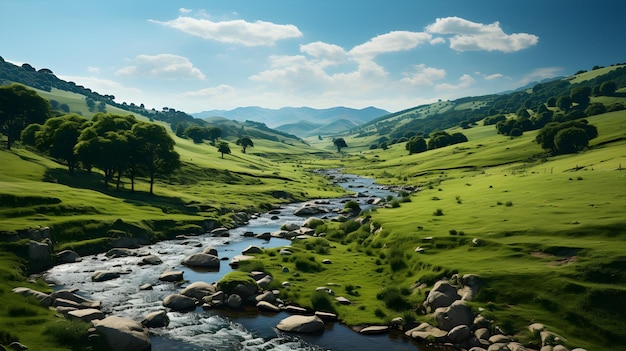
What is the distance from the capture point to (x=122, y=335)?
30141 mm

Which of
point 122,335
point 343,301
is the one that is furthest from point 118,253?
point 343,301

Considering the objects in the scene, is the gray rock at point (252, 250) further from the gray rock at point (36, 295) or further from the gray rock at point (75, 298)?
the gray rock at point (36, 295)

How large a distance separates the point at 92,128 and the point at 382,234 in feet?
241

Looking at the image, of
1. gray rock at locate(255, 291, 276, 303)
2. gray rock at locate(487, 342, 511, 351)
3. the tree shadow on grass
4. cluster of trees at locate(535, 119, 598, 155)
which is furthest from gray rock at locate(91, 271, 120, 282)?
cluster of trees at locate(535, 119, 598, 155)

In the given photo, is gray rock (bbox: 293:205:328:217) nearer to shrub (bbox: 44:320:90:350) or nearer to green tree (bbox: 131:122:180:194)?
green tree (bbox: 131:122:180:194)

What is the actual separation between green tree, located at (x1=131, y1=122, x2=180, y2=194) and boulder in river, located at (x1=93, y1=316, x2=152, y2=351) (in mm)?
66496

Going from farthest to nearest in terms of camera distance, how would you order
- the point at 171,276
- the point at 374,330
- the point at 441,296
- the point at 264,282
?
1. the point at 171,276
2. the point at 264,282
3. the point at 441,296
4. the point at 374,330

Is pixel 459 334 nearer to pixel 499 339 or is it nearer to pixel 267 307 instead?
pixel 499 339

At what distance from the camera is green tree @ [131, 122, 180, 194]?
303 ft

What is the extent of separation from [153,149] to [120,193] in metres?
12.8

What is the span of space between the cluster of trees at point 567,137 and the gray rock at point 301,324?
128 meters

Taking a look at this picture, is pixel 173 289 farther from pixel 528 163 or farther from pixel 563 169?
pixel 528 163

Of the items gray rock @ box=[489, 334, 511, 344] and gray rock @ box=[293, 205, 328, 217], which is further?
gray rock @ box=[293, 205, 328, 217]

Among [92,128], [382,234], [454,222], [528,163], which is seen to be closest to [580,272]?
[454,222]
